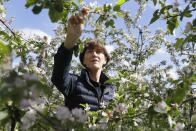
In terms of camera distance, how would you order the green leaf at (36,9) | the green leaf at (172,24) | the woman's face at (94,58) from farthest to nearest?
the woman's face at (94,58) < the green leaf at (172,24) < the green leaf at (36,9)

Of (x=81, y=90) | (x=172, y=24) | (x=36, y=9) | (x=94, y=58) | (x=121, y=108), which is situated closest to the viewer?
(x=36, y=9)

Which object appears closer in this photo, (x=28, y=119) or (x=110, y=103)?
(x=28, y=119)

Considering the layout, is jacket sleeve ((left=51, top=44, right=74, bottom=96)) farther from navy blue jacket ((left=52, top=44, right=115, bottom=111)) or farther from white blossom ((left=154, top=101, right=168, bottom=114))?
white blossom ((left=154, top=101, right=168, bottom=114))

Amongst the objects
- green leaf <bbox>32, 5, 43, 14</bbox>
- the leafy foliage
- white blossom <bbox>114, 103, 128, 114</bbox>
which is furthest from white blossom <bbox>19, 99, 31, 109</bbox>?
white blossom <bbox>114, 103, 128, 114</bbox>

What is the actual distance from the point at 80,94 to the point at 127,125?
126cm

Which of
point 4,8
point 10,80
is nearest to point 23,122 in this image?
point 10,80

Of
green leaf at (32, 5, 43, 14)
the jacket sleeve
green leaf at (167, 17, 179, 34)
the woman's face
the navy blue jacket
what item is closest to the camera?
green leaf at (32, 5, 43, 14)

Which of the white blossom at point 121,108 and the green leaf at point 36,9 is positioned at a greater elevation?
the green leaf at point 36,9

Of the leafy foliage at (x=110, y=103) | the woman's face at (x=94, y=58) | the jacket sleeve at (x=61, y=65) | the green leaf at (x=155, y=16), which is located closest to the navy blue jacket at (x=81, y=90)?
the jacket sleeve at (x=61, y=65)

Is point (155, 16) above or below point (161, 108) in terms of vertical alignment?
above

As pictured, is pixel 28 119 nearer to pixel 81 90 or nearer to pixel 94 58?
pixel 81 90

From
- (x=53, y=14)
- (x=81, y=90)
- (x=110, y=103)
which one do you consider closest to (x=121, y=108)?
(x=110, y=103)

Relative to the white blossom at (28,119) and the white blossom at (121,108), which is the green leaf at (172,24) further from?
the white blossom at (28,119)

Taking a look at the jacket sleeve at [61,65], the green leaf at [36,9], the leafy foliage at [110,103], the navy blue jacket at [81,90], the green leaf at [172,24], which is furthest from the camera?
the navy blue jacket at [81,90]
